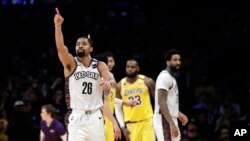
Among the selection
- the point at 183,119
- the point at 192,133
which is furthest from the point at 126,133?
the point at 192,133

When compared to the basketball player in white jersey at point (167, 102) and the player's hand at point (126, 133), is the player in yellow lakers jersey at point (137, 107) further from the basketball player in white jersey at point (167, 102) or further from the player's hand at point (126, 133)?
the basketball player in white jersey at point (167, 102)

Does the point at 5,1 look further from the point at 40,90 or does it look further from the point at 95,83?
the point at 95,83

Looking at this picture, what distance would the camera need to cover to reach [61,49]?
8.28m

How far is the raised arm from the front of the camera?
26.8 ft

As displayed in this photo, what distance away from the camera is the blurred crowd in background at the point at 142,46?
548 inches

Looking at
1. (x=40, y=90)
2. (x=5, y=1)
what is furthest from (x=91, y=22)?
(x=40, y=90)

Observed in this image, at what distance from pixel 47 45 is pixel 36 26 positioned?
2.68 feet

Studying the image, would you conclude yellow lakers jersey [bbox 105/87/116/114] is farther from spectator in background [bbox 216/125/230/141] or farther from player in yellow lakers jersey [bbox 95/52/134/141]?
spectator in background [bbox 216/125/230/141]

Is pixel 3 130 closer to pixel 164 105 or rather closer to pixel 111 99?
pixel 111 99

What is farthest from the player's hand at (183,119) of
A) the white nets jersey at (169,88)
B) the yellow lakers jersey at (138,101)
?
the yellow lakers jersey at (138,101)

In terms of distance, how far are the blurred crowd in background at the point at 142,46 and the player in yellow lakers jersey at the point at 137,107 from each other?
102 inches

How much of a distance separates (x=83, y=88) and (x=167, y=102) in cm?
150

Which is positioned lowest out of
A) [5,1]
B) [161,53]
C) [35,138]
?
[35,138]

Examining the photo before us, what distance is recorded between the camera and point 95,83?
8.51 meters
